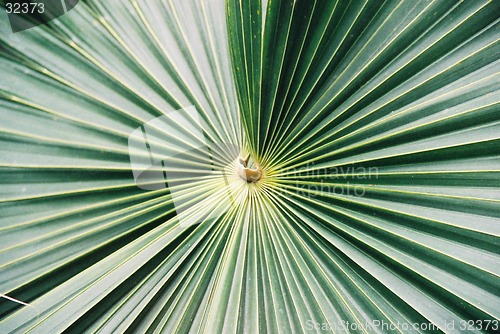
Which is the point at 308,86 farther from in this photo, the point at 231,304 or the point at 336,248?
the point at 231,304

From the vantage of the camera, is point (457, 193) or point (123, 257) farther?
point (123, 257)

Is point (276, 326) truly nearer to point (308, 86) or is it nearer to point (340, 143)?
point (340, 143)

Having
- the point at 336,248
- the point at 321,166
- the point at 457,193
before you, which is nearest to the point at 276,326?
the point at 336,248

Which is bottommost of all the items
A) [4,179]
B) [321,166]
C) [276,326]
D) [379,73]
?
[276,326]

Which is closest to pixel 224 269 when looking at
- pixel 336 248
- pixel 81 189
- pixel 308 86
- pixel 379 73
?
pixel 336 248

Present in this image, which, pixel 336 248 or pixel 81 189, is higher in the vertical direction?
pixel 81 189

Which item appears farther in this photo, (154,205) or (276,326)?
(154,205)
